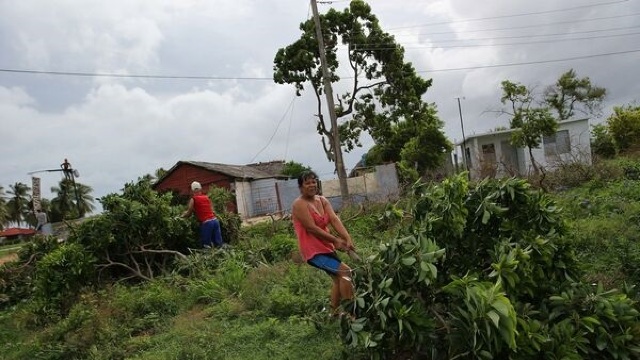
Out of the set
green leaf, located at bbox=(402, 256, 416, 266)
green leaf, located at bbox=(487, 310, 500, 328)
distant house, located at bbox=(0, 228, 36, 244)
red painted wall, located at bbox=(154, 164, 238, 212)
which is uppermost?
red painted wall, located at bbox=(154, 164, 238, 212)

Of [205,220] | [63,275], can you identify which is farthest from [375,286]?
[205,220]

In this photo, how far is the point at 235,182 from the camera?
2950cm

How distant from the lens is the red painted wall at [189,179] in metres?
30.8

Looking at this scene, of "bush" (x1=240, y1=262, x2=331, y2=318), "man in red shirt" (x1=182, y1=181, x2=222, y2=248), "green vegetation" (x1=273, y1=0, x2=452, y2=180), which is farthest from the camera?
"green vegetation" (x1=273, y1=0, x2=452, y2=180)

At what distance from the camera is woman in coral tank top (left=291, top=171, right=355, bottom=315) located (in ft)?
15.8

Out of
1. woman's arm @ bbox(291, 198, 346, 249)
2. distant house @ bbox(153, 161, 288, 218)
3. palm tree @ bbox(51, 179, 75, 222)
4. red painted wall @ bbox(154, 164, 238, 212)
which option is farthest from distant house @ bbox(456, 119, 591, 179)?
palm tree @ bbox(51, 179, 75, 222)

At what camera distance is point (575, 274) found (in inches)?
163

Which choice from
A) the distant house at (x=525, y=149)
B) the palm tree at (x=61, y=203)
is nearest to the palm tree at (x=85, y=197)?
the palm tree at (x=61, y=203)

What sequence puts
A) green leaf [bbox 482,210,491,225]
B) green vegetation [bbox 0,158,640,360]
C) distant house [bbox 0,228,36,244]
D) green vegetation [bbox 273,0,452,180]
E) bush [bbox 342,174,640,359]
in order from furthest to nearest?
distant house [bbox 0,228,36,244] → green vegetation [bbox 273,0,452,180] → green leaf [bbox 482,210,491,225] → green vegetation [bbox 0,158,640,360] → bush [bbox 342,174,640,359]

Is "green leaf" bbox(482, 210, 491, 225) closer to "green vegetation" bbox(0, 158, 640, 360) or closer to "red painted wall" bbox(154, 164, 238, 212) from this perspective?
"green vegetation" bbox(0, 158, 640, 360)

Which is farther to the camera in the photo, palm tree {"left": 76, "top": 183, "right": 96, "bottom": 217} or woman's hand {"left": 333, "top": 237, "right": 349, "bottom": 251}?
palm tree {"left": 76, "top": 183, "right": 96, "bottom": 217}

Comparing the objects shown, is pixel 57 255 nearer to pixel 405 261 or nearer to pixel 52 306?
pixel 52 306

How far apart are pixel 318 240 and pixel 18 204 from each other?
6236cm

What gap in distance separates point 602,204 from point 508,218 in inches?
234
